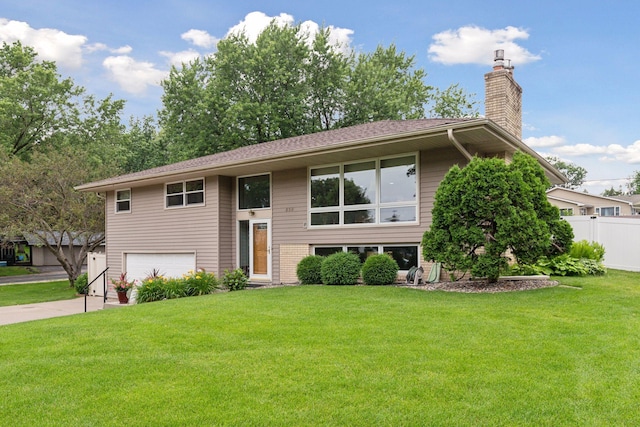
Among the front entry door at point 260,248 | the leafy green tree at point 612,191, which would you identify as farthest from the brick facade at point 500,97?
the leafy green tree at point 612,191

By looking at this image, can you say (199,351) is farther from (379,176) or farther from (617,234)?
(617,234)

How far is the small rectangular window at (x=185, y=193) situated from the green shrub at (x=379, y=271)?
6.50 meters

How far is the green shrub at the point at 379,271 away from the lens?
408 inches

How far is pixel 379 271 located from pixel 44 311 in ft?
31.9

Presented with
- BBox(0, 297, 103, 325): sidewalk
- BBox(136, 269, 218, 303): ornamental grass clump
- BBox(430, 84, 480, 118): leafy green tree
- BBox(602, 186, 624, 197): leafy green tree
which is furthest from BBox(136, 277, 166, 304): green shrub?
BBox(602, 186, 624, 197): leafy green tree

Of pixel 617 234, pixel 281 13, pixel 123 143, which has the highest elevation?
pixel 281 13

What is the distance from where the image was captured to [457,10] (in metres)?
16.2

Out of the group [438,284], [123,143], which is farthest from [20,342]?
[123,143]

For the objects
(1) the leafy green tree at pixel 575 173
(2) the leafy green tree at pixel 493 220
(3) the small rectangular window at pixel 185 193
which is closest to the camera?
(2) the leafy green tree at pixel 493 220

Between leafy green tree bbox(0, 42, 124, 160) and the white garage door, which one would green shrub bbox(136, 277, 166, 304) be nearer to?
the white garage door

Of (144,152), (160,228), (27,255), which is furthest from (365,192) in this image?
(27,255)

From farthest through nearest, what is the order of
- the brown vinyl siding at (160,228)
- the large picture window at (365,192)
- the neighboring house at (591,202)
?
1. the neighboring house at (591,202)
2. the brown vinyl siding at (160,228)
3. the large picture window at (365,192)

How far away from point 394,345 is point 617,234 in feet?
33.4

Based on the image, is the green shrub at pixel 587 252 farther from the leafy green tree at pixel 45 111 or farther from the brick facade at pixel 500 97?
the leafy green tree at pixel 45 111
